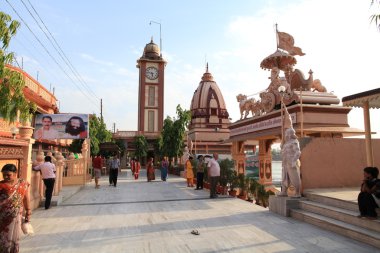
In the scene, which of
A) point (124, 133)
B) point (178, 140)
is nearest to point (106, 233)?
point (178, 140)

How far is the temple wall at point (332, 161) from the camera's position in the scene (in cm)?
795

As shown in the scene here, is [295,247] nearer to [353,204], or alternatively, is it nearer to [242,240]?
[242,240]

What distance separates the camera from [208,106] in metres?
41.0

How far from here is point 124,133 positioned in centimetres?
4306

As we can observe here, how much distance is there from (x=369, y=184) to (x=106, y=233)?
4751 millimetres

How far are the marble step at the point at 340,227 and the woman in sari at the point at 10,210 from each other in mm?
4984

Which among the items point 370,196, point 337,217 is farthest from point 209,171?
point 370,196

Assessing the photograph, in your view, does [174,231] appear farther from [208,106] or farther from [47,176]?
[208,106]

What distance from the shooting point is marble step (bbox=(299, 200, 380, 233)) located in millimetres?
5037

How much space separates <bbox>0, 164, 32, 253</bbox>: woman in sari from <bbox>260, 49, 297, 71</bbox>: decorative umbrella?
16.2 meters

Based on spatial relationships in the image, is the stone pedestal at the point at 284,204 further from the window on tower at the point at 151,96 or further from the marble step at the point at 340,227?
the window on tower at the point at 151,96

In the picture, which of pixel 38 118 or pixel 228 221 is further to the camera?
pixel 38 118

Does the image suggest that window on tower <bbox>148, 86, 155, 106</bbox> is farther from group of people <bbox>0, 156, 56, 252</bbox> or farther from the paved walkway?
group of people <bbox>0, 156, 56, 252</bbox>

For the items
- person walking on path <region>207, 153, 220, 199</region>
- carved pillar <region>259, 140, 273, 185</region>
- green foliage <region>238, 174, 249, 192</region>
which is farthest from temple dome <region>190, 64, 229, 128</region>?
person walking on path <region>207, 153, 220, 199</region>
